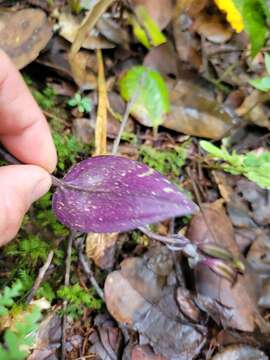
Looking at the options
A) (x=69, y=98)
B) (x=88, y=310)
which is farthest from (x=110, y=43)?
(x=88, y=310)

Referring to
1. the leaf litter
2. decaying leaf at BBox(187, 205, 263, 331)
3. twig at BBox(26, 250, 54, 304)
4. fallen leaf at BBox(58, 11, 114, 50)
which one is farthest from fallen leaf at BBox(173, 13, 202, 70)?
twig at BBox(26, 250, 54, 304)

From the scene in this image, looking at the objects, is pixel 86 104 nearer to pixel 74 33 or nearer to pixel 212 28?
pixel 74 33

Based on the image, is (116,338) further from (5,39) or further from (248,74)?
(248,74)

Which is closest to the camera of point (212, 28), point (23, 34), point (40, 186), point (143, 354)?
point (40, 186)

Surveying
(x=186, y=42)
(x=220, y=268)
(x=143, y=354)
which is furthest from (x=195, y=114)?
(x=143, y=354)

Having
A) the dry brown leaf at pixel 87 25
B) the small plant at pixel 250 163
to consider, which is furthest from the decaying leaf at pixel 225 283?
the dry brown leaf at pixel 87 25

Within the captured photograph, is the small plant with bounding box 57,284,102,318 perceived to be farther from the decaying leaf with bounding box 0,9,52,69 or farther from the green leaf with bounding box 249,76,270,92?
the green leaf with bounding box 249,76,270,92
